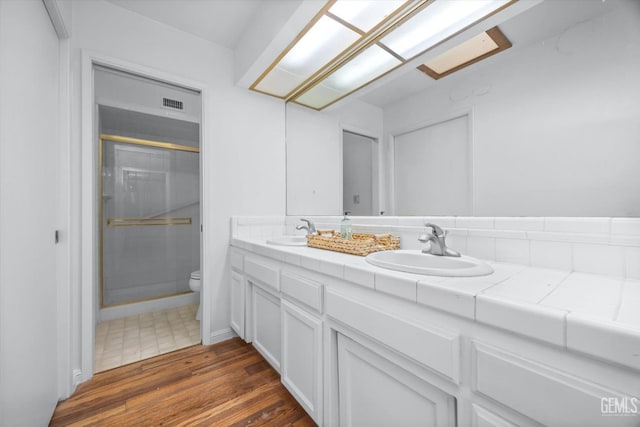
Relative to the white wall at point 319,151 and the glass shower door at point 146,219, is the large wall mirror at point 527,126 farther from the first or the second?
the glass shower door at point 146,219

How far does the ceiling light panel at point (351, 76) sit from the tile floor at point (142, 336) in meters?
2.13

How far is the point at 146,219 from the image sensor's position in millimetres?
2930

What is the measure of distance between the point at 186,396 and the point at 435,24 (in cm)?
234

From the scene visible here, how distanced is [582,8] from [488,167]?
1.90ft

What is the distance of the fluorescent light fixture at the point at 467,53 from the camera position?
1083 mm

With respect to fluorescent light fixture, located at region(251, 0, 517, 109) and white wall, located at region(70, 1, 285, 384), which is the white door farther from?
fluorescent light fixture, located at region(251, 0, 517, 109)

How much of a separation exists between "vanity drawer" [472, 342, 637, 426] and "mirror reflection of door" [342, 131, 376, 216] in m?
1.09

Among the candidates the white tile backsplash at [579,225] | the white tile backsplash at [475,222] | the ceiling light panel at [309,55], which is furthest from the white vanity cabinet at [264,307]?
the ceiling light panel at [309,55]

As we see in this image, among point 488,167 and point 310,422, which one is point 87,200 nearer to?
point 310,422

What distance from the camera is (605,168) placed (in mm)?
822

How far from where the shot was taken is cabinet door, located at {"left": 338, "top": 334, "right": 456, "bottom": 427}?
2.25 feet

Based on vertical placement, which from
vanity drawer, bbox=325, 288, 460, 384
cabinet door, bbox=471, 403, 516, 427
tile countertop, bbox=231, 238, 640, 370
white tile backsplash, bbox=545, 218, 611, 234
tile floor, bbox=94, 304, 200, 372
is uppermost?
white tile backsplash, bbox=545, 218, 611, 234

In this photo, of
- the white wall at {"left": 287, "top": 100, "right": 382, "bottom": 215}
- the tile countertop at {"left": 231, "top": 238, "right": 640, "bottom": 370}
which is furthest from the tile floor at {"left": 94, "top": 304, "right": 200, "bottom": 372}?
the tile countertop at {"left": 231, "top": 238, "right": 640, "bottom": 370}

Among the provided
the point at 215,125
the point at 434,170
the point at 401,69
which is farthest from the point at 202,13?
the point at 434,170
